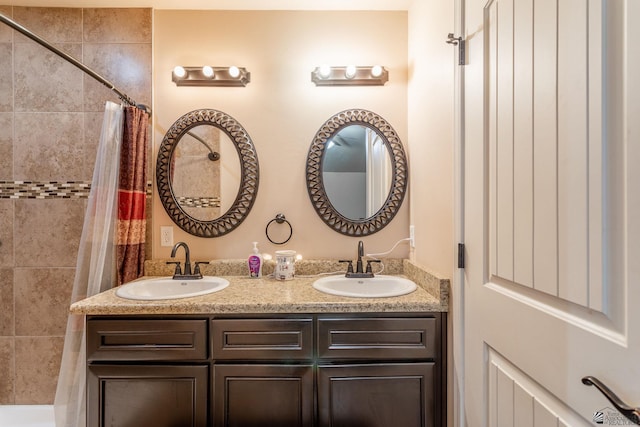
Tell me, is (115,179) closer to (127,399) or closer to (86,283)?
(86,283)

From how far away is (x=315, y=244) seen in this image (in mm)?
1898

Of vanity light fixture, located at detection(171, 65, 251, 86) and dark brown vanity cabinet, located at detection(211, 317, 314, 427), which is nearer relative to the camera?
dark brown vanity cabinet, located at detection(211, 317, 314, 427)

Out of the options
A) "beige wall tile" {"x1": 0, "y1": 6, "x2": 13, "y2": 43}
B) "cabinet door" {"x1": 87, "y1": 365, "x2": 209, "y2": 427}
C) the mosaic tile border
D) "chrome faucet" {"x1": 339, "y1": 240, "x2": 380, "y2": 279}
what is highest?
"beige wall tile" {"x1": 0, "y1": 6, "x2": 13, "y2": 43}

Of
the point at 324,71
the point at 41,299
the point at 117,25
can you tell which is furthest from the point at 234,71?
the point at 41,299

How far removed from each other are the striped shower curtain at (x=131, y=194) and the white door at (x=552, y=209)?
1.66 metres

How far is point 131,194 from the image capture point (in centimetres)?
164

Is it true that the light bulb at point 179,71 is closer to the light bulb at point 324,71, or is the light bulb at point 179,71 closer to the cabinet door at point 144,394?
the light bulb at point 324,71

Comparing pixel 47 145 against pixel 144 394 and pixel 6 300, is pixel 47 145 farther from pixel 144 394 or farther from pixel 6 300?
pixel 144 394

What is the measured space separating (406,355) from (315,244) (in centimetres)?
83

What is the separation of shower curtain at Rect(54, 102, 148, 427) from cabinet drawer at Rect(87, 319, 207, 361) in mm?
201

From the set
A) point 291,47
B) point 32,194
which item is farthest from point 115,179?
point 291,47

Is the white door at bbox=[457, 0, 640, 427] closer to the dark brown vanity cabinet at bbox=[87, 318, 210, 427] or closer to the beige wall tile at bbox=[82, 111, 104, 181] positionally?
the dark brown vanity cabinet at bbox=[87, 318, 210, 427]

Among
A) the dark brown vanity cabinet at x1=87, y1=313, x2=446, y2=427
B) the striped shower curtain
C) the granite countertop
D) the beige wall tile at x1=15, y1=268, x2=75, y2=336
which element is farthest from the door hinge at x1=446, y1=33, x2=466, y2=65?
the beige wall tile at x1=15, y1=268, x2=75, y2=336

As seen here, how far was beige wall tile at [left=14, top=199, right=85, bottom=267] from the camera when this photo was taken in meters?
1.84
